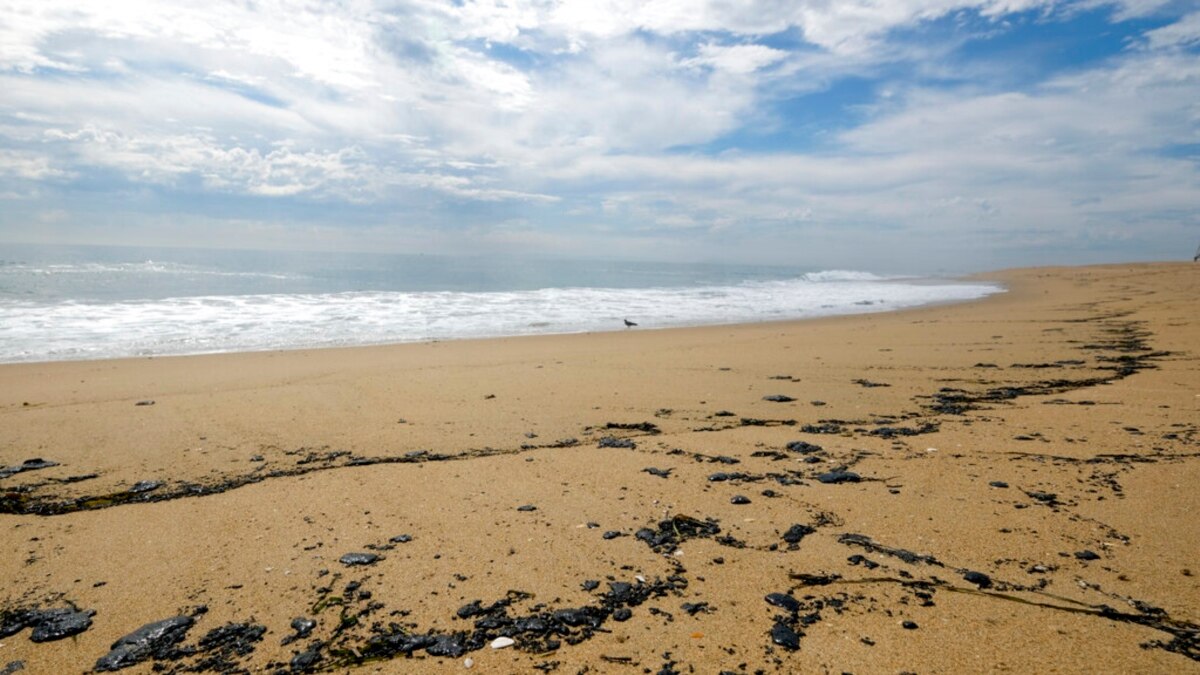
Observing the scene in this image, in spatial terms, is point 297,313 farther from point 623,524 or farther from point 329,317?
point 623,524

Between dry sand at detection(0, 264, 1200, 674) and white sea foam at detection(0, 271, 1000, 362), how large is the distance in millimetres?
4913

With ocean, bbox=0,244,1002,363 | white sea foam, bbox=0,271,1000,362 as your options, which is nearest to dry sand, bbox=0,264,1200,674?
white sea foam, bbox=0,271,1000,362

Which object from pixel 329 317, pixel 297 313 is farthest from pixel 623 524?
pixel 297 313

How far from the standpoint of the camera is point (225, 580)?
2.71 metres

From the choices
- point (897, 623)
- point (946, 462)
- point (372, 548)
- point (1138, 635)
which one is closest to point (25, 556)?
point (372, 548)

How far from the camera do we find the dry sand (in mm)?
2250

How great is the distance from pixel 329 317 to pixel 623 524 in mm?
14644

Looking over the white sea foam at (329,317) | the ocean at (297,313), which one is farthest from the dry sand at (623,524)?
the ocean at (297,313)

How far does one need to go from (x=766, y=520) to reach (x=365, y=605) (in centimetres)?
204

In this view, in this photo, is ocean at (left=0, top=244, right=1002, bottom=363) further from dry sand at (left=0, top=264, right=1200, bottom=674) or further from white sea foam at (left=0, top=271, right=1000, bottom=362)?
dry sand at (left=0, top=264, right=1200, bottom=674)

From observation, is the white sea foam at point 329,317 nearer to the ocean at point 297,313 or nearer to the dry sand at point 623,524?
the ocean at point 297,313

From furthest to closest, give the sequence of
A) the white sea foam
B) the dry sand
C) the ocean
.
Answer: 1. the ocean
2. the white sea foam
3. the dry sand

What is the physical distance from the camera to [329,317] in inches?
622

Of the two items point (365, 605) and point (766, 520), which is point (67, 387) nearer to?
point (365, 605)
